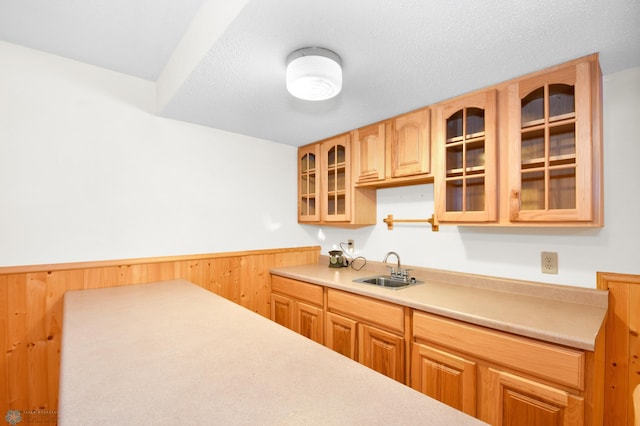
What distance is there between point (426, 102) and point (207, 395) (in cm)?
196

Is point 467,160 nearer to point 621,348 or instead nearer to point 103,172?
point 621,348

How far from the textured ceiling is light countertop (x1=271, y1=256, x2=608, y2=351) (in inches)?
47.4

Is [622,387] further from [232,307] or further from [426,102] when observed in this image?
[232,307]

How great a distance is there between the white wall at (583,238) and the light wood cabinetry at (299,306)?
844 mm

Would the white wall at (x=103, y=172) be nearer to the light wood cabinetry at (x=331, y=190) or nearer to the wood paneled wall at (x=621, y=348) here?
the light wood cabinetry at (x=331, y=190)

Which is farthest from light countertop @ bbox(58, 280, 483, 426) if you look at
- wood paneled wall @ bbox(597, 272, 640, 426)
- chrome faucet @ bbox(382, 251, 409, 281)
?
wood paneled wall @ bbox(597, 272, 640, 426)

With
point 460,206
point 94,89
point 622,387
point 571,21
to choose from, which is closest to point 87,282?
point 94,89

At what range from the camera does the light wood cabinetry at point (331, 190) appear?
2.51 meters

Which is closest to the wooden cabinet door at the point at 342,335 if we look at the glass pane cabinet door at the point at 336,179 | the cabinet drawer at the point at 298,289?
the cabinet drawer at the point at 298,289

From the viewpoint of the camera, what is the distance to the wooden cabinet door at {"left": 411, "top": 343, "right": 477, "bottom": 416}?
1.41 meters

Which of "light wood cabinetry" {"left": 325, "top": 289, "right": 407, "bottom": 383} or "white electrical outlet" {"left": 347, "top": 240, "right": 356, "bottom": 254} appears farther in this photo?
"white electrical outlet" {"left": 347, "top": 240, "right": 356, "bottom": 254}

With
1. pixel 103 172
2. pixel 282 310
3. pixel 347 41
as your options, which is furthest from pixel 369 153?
pixel 103 172

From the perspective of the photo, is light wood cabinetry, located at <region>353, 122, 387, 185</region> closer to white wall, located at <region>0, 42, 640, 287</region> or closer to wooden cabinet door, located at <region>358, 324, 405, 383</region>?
white wall, located at <region>0, 42, 640, 287</region>

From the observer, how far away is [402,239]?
244 centimetres
